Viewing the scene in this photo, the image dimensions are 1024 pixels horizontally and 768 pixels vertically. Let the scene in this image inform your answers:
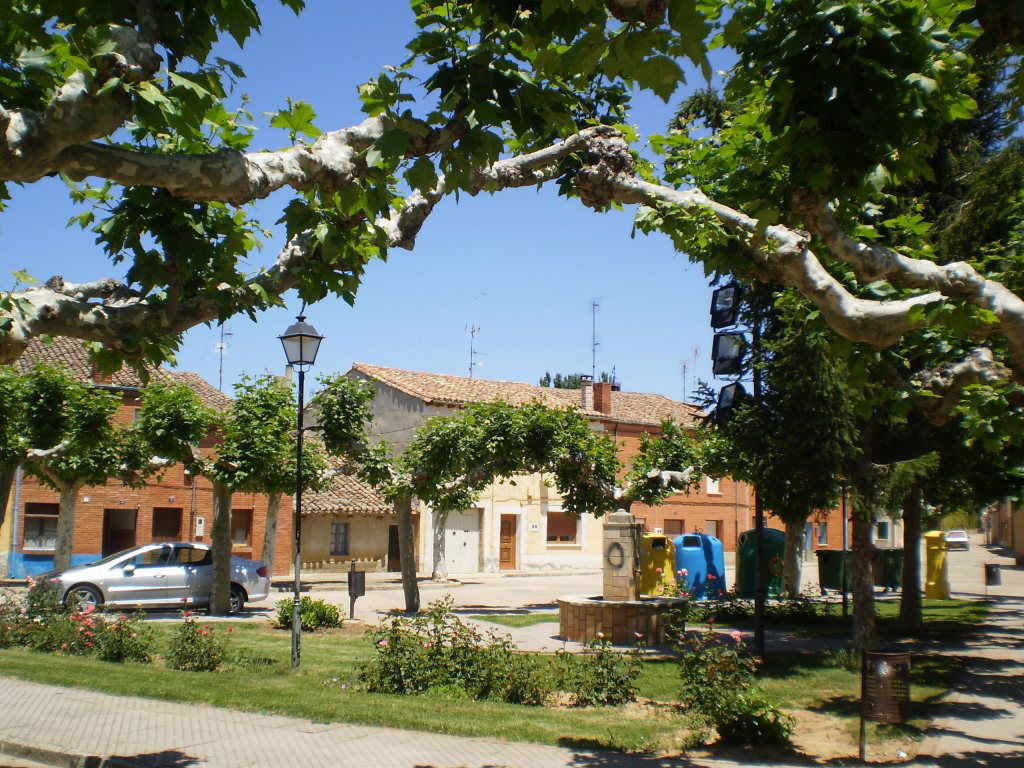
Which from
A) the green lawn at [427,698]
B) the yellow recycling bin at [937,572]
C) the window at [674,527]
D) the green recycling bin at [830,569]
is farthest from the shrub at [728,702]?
the window at [674,527]

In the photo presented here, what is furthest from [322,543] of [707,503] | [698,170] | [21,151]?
[21,151]

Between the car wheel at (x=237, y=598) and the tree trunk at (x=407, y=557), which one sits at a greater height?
the tree trunk at (x=407, y=557)

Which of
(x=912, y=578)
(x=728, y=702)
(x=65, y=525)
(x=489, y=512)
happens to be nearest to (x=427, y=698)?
(x=728, y=702)

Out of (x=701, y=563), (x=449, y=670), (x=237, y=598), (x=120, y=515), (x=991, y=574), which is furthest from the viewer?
(x=120, y=515)

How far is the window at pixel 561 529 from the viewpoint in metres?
40.5

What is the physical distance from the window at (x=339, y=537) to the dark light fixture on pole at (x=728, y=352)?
23846 millimetres

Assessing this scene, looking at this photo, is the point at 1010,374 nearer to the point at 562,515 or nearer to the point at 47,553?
the point at 47,553

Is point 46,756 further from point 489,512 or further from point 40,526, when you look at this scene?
point 489,512

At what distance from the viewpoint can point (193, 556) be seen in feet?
64.4

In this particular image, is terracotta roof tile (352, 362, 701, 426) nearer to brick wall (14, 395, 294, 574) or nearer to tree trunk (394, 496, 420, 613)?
brick wall (14, 395, 294, 574)

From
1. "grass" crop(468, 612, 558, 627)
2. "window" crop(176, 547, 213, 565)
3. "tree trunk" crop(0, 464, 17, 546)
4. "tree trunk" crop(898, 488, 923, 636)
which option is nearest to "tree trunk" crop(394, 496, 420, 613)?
"grass" crop(468, 612, 558, 627)

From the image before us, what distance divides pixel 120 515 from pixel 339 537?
808 cm

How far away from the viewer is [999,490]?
16.6 m

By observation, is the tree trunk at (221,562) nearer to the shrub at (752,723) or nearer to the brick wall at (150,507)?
the brick wall at (150,507)
